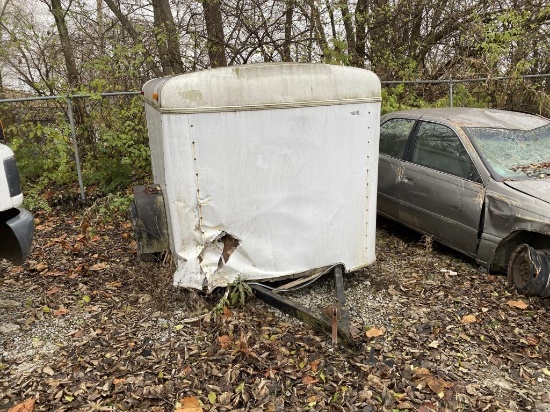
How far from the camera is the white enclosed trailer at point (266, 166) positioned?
371 centimetres

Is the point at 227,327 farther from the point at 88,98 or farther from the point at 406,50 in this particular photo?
the point at 406,50

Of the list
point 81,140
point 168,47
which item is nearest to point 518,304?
point 81,140

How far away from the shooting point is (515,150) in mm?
4992

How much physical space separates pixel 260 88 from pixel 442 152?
2.56 m

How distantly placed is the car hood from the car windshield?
12 cm

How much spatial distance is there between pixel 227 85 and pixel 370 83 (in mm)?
1275

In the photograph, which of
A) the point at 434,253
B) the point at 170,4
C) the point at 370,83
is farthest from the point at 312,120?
the point at 170,4

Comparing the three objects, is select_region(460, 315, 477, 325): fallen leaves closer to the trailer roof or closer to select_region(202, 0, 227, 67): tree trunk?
the trailer roof

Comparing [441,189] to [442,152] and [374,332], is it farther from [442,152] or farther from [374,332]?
[374,332]

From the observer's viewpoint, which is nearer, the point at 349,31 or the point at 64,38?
the point at 64,38

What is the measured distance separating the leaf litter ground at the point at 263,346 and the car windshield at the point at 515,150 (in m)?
1.13

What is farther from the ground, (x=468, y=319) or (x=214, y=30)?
(x=214, y=30)

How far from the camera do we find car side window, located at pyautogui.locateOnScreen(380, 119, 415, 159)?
583cm

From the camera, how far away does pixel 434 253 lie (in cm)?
548
